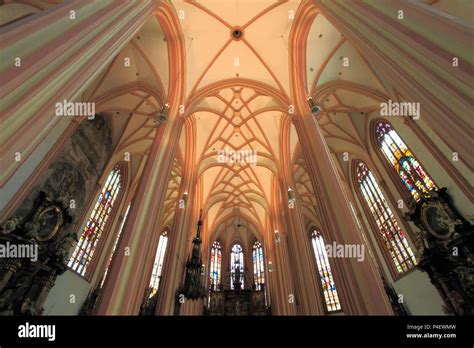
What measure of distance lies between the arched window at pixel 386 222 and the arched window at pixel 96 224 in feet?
52.3

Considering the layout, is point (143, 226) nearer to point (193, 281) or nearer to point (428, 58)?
point (193, 281)

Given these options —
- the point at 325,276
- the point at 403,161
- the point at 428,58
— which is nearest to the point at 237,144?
the point at 403,161

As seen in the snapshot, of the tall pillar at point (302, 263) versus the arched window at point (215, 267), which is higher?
the arched window at point (215, 267)

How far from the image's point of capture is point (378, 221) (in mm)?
11773

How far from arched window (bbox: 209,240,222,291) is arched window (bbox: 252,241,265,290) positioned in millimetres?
3602

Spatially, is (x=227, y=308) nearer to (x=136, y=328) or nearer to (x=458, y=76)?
(x=136, y=328)

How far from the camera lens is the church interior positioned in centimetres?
303

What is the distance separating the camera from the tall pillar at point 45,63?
2488 mm

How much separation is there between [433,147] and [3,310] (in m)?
15.7

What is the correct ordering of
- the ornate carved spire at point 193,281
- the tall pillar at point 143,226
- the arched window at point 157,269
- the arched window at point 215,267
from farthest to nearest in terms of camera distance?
the arched window at point 215,267 < the arched window at point 157,269 < the ornate carved spire at point 193,281 < the tall pillar at point 143,226

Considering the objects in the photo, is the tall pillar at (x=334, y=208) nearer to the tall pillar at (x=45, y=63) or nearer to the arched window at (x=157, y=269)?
the tall pillar at (x=45, y=63)

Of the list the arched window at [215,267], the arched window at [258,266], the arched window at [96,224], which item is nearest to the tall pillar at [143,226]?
the arched window at [96,224]

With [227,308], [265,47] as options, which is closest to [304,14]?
[265,47]

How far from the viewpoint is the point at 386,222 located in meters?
11.3
